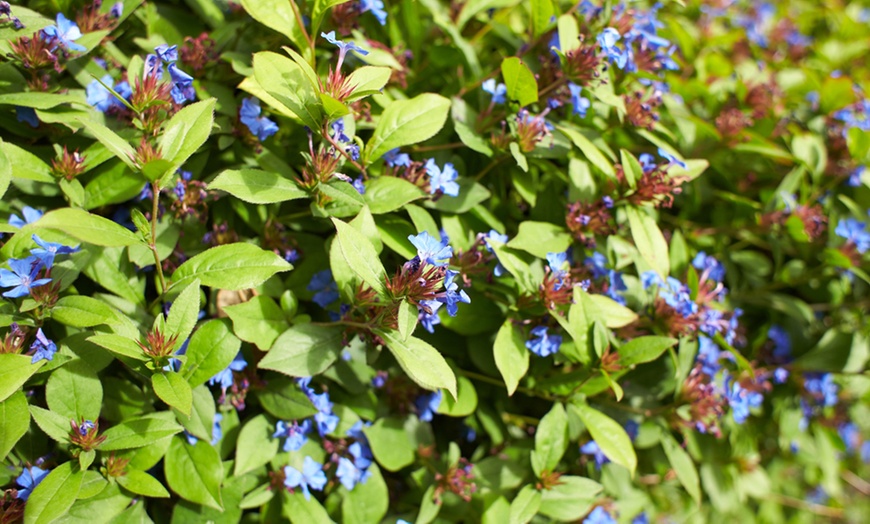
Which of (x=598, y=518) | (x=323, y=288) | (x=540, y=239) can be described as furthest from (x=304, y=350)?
(x=598, y=518)

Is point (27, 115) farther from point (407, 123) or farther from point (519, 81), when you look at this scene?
point (519, 81)

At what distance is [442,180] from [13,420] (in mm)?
1241

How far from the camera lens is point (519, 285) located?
6.68ft

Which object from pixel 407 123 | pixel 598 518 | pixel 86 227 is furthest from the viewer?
pixel 598 518

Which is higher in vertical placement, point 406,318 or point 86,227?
point 86,227

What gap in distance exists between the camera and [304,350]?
178 centimetres

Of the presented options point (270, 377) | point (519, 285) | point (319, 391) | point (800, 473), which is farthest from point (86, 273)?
point (800, 473)

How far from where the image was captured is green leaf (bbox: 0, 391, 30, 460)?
1.48m

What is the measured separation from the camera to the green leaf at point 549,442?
6.59 feet

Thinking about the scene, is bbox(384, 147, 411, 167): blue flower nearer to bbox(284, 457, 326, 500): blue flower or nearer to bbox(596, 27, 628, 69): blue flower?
bbox(596, 27, 628, 69): blue flower

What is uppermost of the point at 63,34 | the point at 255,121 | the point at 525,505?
the point at 63,34

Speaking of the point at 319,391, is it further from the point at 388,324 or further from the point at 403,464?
the point at 388,324

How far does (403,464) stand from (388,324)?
64cm

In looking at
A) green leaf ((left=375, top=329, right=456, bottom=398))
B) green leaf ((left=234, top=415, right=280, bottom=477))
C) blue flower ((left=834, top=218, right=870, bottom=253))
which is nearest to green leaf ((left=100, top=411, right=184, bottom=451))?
green leaf ((left=234, top=415, right=280, bottom=477))
